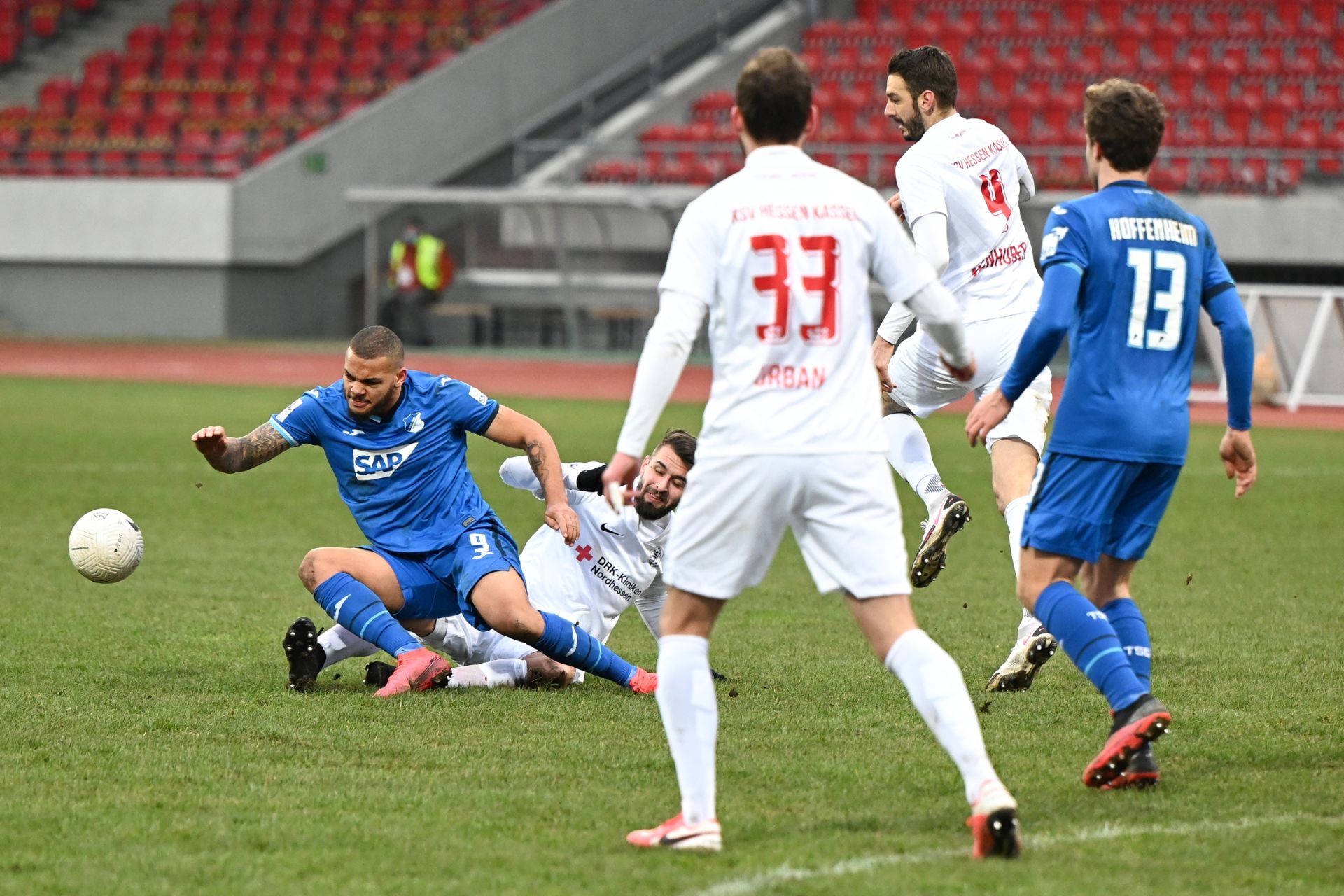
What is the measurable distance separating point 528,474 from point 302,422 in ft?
2.74

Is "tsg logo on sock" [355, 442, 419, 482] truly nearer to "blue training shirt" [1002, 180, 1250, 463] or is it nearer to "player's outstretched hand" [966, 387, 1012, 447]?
"player's outstretched hand" [966, 387, 1012, 447]

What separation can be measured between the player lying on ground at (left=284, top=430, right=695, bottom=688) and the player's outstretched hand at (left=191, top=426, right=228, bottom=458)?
80cm

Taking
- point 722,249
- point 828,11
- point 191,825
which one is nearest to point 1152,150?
point 722,249

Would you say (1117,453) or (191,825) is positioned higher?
(1117,453)

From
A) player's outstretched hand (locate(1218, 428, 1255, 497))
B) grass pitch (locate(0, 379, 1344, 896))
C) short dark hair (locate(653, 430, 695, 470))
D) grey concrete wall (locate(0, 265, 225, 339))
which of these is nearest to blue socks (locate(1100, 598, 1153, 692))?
grass pitch (locate(0, 379, 1344, 896))

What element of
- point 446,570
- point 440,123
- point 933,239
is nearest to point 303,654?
point 446,570

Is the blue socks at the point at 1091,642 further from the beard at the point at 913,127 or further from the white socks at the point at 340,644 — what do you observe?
the white socks at the point at 340,644

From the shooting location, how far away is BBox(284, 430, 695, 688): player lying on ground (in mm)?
6117

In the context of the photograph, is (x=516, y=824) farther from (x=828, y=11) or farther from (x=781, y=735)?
(x=828, y=11)

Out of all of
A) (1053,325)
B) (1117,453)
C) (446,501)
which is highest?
(1053,325)

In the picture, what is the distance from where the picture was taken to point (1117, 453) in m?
4.48

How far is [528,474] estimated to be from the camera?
628 cm

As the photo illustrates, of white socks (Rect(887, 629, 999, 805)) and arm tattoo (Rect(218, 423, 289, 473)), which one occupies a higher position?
arm tattoo (Rect(218, 423, 289, 473))

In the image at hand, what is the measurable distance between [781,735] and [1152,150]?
2056mm
